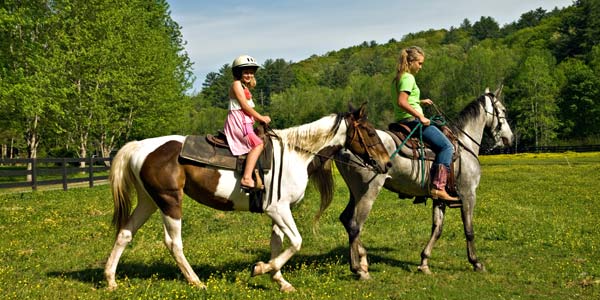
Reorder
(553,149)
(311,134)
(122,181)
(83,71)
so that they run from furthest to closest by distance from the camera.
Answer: (553,149) < (83,71) < (311,134) < (122,181)

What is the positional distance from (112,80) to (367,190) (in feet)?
109

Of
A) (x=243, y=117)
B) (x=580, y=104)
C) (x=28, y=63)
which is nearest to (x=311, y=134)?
(x=243, y=117)

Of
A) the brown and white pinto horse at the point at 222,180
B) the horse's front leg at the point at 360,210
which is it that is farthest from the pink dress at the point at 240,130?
the horse's front leg at the point at 360,210

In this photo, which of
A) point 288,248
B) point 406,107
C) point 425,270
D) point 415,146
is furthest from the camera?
point 415,146

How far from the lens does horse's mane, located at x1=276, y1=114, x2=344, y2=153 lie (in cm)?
755

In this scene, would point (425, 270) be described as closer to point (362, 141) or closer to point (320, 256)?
point (320, 256)

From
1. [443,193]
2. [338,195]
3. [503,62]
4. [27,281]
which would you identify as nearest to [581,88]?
[503,62]

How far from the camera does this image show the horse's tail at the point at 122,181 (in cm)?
739

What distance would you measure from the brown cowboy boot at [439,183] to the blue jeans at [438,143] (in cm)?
11

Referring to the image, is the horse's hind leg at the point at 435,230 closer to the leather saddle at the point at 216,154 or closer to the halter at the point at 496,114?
the halter at the point at 496,114

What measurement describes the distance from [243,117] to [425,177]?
12.0 ft

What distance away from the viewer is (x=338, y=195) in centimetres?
2105

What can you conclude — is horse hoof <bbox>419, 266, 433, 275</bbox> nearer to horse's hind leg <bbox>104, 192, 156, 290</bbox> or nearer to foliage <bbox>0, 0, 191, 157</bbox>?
horse's hind leg <bbox>104, 192, 156, 290</bbox>

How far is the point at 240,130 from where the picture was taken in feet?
23.9
